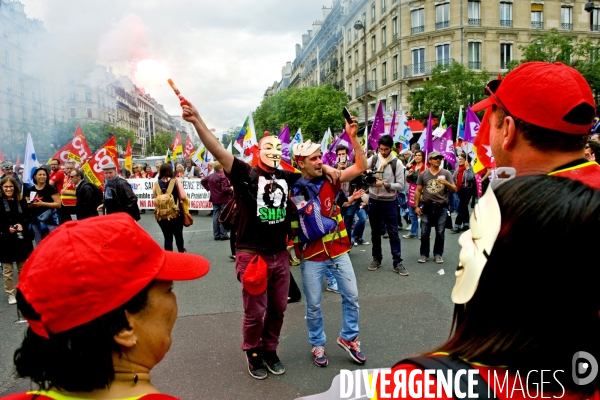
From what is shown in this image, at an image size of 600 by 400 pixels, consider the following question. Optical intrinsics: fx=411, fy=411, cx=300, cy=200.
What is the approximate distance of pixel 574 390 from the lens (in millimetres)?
820

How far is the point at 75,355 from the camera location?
1055 mm

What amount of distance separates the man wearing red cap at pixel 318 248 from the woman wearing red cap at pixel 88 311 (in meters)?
2.49

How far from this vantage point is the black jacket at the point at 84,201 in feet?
23.4

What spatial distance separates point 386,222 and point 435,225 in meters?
1.08

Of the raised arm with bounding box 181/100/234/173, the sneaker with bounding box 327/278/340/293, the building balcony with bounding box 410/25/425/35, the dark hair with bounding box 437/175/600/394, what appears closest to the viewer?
the dark hair with bounding box 437/175/600/394

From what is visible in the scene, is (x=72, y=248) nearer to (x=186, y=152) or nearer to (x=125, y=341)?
(x=125, y=341)

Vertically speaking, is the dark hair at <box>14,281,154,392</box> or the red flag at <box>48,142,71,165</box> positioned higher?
the red flag at <box>48,142,71,165</box>

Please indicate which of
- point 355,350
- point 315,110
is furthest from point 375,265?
point 315,110

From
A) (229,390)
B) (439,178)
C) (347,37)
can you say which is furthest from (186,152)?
(347,37)

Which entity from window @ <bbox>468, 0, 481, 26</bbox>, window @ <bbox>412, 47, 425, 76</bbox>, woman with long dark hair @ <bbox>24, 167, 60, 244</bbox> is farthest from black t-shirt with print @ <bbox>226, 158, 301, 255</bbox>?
window @ <bbox>468, 0, 481, 26</bbox>

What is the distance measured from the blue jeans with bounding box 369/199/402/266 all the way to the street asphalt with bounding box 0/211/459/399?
0.32m

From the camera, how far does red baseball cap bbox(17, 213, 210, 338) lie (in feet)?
3.37

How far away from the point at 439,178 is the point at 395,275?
6.22 ft

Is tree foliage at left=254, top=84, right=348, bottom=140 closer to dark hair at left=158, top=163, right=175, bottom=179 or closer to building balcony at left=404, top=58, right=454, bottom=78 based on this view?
building balcony at left=404, top=58, right=454, bottom=78
